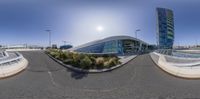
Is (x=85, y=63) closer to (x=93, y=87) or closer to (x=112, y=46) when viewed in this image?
(x=93, y=87)

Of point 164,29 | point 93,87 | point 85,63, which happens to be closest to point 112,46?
point 164,29

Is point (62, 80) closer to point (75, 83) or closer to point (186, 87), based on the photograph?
point (75, 83)

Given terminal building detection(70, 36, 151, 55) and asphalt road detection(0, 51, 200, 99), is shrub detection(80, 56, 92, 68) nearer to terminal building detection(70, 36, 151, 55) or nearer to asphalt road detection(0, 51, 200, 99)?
asphalt road detection(0, 51, 200, 99)

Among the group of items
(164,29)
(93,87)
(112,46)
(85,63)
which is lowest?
(93,87)

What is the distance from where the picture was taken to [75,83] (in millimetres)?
10820

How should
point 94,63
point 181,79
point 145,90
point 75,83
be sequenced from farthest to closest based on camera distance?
point 94,63
point 181,79
point 75,83
point 145,90

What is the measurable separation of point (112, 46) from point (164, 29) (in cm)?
3798

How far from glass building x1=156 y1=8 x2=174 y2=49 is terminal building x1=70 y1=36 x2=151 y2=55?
19814mm

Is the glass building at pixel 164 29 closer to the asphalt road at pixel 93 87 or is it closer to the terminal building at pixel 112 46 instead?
the terminal building at pixel 112 46

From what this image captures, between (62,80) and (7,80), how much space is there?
305cm

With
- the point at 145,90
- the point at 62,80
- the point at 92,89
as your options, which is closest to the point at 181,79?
the point at 145,90

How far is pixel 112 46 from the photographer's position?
55.8 metres

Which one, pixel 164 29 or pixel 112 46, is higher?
pixel 164 29

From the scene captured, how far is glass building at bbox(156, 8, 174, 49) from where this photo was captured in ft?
275
